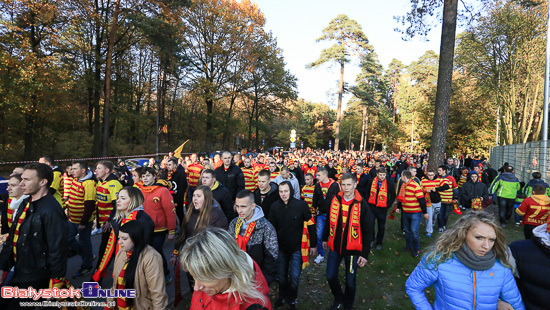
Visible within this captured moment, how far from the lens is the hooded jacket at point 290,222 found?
13.1 feet

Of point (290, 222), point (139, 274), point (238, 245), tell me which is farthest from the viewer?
point (290, 222)

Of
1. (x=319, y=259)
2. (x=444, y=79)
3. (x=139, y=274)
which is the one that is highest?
(x=444, y=79)

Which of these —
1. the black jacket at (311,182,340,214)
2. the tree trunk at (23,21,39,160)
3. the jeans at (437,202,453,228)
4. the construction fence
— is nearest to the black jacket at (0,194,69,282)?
the black jacket at (311,182,340,214)

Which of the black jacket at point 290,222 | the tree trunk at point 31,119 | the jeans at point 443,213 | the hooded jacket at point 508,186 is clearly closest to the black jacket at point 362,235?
the black jacket at point 290,222

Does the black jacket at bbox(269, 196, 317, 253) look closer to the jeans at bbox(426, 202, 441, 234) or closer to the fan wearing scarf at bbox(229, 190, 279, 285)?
the fan wearing scarf at bbox(229, 190, 279, 285)

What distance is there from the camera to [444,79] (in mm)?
9211

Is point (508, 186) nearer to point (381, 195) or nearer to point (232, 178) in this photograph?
point (381, 195)

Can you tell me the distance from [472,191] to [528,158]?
668cm

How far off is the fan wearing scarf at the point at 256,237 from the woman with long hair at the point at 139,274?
93 centimetres

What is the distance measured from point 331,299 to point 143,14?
18.7 m

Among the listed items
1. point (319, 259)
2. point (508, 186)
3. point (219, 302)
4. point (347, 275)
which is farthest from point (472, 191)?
point (219, 302)

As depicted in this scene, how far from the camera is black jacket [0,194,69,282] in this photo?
108 inches

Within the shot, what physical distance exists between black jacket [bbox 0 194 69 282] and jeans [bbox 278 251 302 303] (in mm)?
2668

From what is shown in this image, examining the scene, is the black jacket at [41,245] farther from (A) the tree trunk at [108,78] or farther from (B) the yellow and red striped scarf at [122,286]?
(A) the tree trunk at [108,78]
